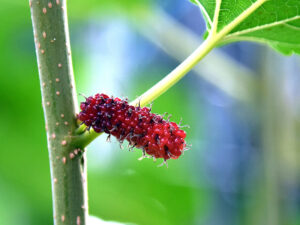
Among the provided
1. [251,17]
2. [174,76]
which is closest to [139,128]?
[174,76]

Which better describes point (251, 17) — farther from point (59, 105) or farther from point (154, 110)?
point (154, 110)

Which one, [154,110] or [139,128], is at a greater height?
[154,110]

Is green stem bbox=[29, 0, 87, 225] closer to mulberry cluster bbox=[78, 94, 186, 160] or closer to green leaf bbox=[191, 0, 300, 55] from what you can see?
mulberry cluster bbox=[78, 94, 186, 160]

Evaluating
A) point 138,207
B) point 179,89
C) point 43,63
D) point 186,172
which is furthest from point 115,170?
point 43,63

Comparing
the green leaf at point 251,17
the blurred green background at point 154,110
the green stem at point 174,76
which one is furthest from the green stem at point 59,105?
the blurred green background at point 154,110

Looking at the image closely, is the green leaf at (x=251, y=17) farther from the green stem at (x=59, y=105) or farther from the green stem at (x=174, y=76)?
the green stem at (x=59, y=105)

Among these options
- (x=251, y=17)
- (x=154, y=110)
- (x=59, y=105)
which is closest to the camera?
(x=59, y=105)

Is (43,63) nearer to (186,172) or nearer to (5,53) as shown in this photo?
(5,53)
